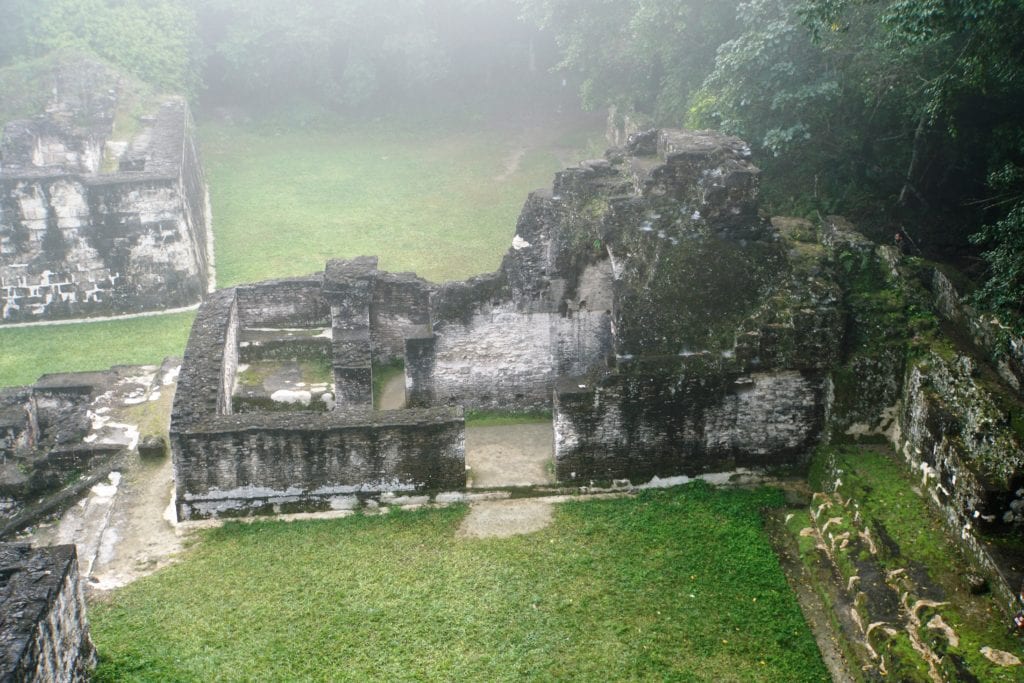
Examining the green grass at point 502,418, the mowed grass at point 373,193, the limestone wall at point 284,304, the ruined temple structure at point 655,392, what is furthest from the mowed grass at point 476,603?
the mowed grass at point 373,193

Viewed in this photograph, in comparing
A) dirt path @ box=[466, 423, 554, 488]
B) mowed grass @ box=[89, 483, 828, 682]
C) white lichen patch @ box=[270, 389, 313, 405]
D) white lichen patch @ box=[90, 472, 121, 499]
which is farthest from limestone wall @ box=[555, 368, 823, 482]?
white lichen patch @ box=[90, 472, 121, 499]

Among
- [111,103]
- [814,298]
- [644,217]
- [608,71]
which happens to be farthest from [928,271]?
[111,103]

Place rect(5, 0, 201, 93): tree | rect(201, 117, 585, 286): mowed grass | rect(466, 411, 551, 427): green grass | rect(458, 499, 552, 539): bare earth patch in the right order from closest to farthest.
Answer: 1. rect(458, 499, 552, 539): bare earth patch
2. rect(466, 411, 551, 427): green grass
3. rect(201, 117, 585, 286): mowed grass
4. rect(5, 0, 201, 93): tree

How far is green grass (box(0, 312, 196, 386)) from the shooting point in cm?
1631

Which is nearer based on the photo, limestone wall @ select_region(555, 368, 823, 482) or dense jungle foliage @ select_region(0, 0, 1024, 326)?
limestone wall @ select_region(555, 368, 823, 482)

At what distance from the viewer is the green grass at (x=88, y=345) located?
16.3m

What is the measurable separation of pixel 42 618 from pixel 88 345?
10565mm

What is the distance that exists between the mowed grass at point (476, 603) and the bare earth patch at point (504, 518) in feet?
0.49

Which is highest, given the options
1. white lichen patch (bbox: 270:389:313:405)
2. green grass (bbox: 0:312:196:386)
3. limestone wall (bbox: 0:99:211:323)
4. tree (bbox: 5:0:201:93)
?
tree (bbox: 5:0:201:93)

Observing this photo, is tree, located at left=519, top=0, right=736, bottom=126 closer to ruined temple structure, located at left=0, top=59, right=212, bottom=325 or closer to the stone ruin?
the stone ruin

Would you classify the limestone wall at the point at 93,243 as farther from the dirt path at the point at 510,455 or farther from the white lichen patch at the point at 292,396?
the dirt path at the point at 510,455

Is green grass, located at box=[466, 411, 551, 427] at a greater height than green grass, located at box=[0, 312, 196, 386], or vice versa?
green grass, located at box=[0, 312, 196, 386]

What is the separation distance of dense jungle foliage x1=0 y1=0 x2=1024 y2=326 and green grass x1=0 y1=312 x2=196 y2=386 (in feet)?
33.2

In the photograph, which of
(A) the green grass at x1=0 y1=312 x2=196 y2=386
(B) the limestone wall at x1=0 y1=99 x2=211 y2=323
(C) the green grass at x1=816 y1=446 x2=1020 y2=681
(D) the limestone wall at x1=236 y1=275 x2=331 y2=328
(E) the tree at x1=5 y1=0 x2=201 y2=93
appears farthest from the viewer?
(E) the tree at x1=5 y1=0 x2=201 y2=93
